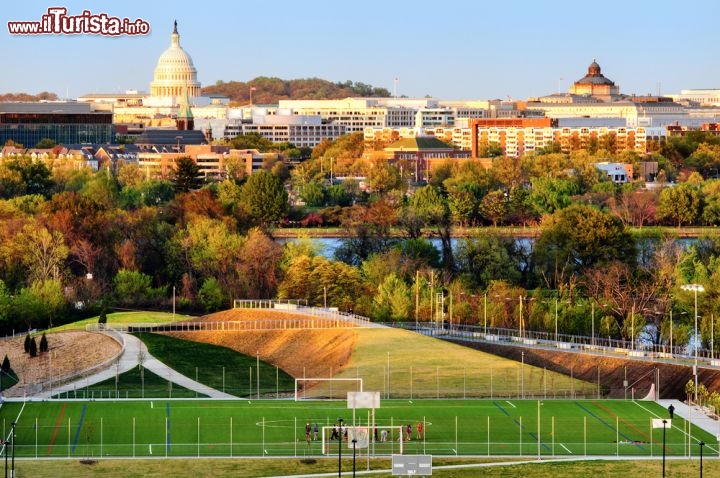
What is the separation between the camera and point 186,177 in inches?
7534

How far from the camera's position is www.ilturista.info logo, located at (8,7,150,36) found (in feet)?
372

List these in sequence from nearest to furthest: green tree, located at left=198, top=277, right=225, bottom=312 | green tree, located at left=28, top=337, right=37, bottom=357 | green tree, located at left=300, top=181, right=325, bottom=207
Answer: green tree, located at left=28, top=337, right=37, bottom=357
green tree, located at left=198, top=277, right=225, bottom=312
green tree, located at left=300, top=181, right=325, bottom=207

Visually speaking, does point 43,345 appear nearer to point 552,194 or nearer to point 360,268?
point 360,268

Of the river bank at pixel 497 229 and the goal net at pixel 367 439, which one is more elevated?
the goal net at pixel 367 439

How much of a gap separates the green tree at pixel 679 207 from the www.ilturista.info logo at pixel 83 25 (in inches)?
2263

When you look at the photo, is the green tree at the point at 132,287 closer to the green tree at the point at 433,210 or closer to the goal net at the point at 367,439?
the green tree at the point at 433,210

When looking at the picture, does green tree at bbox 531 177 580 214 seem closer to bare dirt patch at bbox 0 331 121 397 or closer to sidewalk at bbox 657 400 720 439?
bare dirt patch at bbox 0 331 121 397

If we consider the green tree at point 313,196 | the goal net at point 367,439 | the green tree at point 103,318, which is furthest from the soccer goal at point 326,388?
the green tree at point 313,196

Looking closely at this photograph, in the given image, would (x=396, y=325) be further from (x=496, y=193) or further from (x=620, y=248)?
(x=496, y=193)

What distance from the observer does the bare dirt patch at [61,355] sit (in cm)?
8690

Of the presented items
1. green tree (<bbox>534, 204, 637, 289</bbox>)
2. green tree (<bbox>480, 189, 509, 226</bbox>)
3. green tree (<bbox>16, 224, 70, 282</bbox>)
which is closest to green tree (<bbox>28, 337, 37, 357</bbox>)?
green tree (<bbox>16, 224, 70, 282</bbox>)

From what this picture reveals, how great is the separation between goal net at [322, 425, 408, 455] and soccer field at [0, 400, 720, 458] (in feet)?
0.42

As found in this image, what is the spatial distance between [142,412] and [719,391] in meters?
19.7

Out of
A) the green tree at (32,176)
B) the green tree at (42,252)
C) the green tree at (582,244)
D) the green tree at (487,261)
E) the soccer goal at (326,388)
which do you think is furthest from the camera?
the green tree at (32,176)
